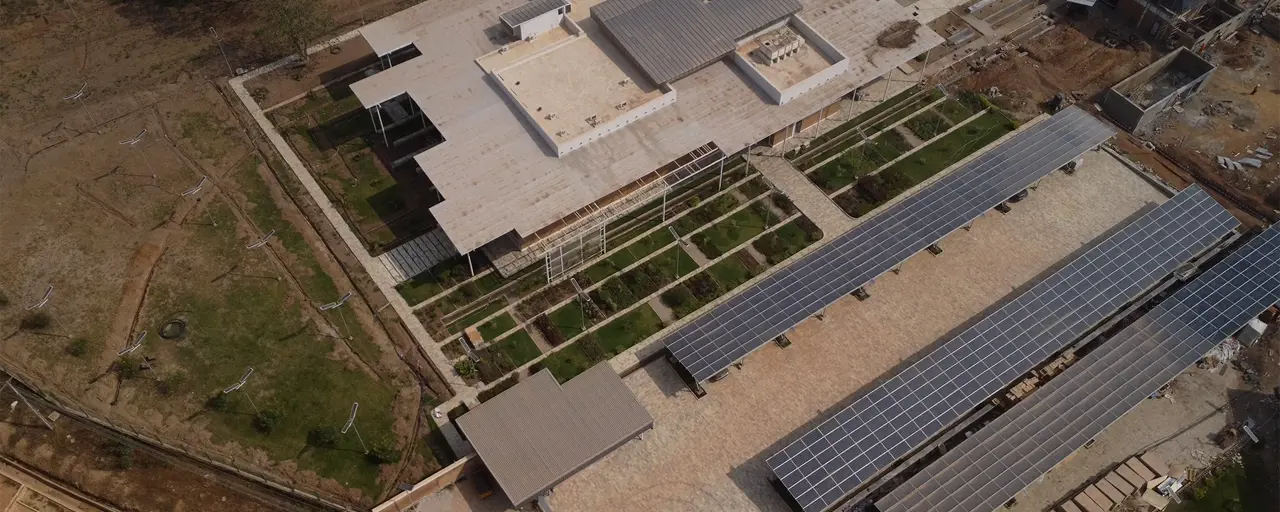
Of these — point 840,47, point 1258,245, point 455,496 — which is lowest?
A: point 455,496

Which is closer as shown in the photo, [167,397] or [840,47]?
[167,397]

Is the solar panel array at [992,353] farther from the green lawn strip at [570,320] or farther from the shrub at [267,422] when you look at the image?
the shrub at [267,422]

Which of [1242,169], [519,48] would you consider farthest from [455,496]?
[1242,169]

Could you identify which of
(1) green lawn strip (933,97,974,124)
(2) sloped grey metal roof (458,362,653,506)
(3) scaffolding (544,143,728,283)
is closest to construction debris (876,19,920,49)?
(1) green lawn strip (933,97,974,124)

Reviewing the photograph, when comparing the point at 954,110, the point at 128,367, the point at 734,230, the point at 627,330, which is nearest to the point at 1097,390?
the point at 734,230

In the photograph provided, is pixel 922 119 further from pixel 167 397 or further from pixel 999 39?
pixel 167 397

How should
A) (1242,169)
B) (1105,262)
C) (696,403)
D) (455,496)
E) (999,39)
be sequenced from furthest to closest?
(999,39), (1242,169), (1105,262), (696,403), (455,496)

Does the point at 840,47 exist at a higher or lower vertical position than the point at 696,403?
higher
